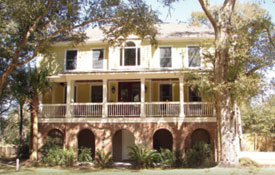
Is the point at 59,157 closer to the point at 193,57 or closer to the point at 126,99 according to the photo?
the point at 126,99

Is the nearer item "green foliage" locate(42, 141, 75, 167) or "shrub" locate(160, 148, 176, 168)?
"shrub" locate(160, 148, 176, 168)

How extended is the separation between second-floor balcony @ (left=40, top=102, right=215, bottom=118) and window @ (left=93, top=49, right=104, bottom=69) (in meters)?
3.02

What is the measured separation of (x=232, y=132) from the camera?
52.9 ft

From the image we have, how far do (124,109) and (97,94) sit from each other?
A: 3.60 m

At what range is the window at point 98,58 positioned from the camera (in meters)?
22.3

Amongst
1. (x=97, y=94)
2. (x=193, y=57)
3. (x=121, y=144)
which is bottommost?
(x=121, y=144)

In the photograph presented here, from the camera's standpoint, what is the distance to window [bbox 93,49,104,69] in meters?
22.3

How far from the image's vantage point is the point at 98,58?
2247 centimetres

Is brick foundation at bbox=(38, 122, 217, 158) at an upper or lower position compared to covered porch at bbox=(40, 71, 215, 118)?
lower

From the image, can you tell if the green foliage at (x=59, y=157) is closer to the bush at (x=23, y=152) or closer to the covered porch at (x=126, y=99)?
the covered porch at (x=126, y=99)

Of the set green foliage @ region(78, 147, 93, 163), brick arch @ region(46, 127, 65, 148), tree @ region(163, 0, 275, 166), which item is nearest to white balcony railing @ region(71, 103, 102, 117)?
brick arch @ region(46, 127, 65, 148)

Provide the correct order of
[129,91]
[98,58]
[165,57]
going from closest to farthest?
[165,57], [98,58], [129,91]

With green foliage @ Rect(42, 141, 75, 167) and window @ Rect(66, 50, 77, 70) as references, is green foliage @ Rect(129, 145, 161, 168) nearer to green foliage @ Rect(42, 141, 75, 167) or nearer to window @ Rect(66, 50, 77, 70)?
green foliage @ Rect(42, 141, 75, 167)

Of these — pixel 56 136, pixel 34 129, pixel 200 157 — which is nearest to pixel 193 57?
pixel 200 157
